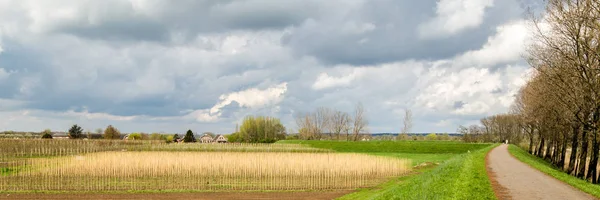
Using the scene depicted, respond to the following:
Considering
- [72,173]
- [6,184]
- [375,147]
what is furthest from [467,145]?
[6,184]

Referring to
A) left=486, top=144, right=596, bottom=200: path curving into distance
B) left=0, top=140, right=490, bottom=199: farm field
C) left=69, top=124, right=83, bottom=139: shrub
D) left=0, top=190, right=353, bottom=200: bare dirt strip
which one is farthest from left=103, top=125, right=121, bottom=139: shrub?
left=486, top=144, right=596, bottom=200: path curving into distance

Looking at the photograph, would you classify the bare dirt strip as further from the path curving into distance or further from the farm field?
the path curving into distance

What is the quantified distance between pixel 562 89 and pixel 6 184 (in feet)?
110

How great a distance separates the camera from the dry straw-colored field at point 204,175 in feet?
92.1

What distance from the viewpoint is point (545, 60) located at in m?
28.0

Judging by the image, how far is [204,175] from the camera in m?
33.3

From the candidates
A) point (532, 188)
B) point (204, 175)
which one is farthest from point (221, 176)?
point (532, 188)

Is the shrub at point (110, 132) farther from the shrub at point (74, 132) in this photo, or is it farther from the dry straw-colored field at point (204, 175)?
the dry straw-colored field at point (204, 175)

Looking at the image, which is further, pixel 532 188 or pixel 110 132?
pixel 110 132

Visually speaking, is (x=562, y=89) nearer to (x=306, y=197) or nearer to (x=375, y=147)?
(x=306, y=197)

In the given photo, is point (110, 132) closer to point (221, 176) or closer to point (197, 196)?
point (221, 176)

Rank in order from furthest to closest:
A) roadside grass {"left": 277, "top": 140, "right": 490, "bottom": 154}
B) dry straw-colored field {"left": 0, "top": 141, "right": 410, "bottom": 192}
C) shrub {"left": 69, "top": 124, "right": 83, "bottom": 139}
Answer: shrub {"left": 69, "top": 124, "right": 83, "bottom": 139} < roadside grass {"left": 277, "top": 140, "right": 490, "bottom": 154} < dry straw-colored field {"left": 0, "top": 141, "right": 410, "bottom": 192}

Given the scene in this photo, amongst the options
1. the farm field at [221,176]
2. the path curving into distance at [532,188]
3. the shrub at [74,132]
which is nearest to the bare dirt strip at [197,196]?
the farm field at [221,176]

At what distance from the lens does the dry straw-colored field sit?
28062 mm
